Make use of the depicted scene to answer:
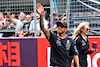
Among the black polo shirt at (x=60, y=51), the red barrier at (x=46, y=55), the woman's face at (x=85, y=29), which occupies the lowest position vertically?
the red barrier at (x=46, y=55)

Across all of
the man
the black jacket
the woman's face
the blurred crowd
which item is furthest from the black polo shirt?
the blurred crowd

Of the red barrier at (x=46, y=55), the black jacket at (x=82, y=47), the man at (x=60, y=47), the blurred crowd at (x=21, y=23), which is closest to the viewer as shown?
the man at (x=60, y=47)

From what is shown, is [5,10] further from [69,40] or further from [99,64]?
[99,64]

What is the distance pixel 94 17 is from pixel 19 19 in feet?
8.77

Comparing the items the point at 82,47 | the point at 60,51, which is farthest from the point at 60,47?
the point at 82,47

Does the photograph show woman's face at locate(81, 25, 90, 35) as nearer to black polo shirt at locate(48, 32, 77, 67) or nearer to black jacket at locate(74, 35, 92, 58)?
black jacket at locate(74, 35, 92, 58)

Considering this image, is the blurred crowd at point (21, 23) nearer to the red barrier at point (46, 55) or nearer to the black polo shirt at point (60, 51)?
the red barrier at point (46, 55)

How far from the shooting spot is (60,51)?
4.16 meters

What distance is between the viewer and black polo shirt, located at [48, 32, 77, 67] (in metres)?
4.13

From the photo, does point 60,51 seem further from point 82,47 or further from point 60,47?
point 82,47

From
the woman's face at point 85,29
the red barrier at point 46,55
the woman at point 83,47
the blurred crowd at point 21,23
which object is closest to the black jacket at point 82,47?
the woman at point 83,47

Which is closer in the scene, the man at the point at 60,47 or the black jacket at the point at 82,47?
the man at the point at 60,47

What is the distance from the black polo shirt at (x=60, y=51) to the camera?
413 cm

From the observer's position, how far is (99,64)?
6.18 meters
